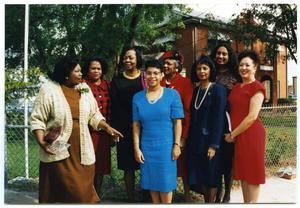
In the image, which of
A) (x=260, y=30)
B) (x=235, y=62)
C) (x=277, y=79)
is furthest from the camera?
(x=260, y=30)

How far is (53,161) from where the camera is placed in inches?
133

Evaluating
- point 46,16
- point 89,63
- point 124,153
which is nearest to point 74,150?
point 124,153

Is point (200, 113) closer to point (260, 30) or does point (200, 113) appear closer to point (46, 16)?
point (46, 16)

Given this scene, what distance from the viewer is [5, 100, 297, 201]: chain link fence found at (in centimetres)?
455

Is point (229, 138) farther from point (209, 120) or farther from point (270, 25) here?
point (270, 25)

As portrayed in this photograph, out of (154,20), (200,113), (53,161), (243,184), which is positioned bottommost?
(243,184)

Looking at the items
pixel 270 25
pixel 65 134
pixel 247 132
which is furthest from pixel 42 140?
pixel 270 25

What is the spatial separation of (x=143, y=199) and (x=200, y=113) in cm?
129

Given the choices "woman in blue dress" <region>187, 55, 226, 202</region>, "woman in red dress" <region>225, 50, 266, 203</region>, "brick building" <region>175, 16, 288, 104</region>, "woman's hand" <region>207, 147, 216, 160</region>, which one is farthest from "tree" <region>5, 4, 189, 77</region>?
"woman's hand" <region>207, 147, 216, 160</region>

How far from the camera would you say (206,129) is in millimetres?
3504

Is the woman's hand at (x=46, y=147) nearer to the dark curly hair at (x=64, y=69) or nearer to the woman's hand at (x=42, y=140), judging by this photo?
the woman's hand at (x=42, y=140)

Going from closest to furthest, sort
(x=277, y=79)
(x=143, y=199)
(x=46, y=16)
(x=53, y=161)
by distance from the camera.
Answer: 1. (x=53, y=161)
2. (x=143, y=199)
3. (x=46, y=16)
4. (x=277, y=79)

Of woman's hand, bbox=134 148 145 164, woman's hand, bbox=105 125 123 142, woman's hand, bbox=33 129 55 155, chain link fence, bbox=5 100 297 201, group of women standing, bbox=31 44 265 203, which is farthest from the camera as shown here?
chain link fence, bbox=5 100 297 201

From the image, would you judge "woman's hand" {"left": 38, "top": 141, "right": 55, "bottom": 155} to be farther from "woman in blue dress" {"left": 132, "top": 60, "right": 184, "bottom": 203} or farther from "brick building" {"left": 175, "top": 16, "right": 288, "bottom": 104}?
"brick building" {"left": 175, "top": 16, "right": 288, "bottom": 104}
